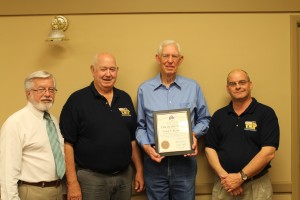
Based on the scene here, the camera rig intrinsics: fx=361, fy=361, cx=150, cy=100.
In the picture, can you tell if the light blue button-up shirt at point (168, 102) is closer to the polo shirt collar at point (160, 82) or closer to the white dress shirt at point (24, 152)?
the polo shirt collar at point (160, 82)

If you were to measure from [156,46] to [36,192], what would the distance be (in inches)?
64.5

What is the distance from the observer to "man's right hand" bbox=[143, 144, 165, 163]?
2837 millimetres

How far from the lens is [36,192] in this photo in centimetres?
248

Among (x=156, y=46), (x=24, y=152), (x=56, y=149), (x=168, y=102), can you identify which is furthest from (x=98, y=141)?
(x=156, y=46)

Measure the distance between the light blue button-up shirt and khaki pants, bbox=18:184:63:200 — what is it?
80 centimetres

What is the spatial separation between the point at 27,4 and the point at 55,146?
1.43 m

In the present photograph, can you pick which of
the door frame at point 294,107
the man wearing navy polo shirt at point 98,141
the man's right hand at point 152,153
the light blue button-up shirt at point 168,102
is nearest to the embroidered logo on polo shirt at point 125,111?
the man wearing navy polo shirt at point 98,141

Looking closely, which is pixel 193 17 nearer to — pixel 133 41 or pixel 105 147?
pixel 133 41

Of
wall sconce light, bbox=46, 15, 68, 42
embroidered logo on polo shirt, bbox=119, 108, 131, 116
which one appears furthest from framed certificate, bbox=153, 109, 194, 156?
wall sconce light, bbox=46, 15, 68, 42

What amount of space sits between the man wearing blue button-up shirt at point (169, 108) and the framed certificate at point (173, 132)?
63 millimetres

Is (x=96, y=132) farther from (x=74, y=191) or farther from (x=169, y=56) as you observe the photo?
(x=169, y=56)

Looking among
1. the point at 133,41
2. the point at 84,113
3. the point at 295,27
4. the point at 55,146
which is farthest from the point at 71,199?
the point at 295,27

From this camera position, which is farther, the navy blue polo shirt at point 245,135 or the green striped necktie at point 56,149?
the navy blue polo shirt at point 245,135

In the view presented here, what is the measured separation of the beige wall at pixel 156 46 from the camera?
10.8ft
